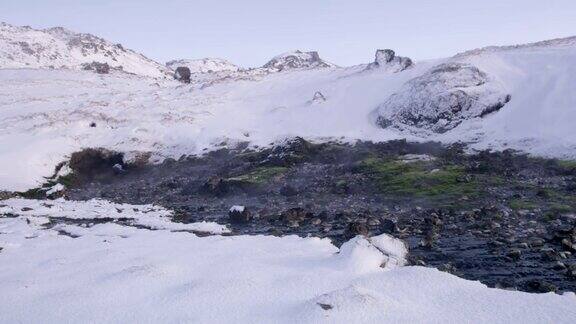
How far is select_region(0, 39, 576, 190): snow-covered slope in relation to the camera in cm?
3169

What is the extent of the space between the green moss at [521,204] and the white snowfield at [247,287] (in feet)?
27.6

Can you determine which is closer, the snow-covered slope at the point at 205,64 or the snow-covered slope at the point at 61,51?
the snow-covered slope at the point at 61,51

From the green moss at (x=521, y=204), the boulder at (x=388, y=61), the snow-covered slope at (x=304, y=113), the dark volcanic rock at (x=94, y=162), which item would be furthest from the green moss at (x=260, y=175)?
the boulder at (x=388, y=61)

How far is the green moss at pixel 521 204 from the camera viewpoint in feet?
61.8

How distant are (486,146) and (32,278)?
1053 inches

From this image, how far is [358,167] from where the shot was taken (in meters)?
28.5

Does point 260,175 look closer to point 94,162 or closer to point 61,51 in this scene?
point 94,162

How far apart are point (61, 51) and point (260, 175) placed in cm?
12175

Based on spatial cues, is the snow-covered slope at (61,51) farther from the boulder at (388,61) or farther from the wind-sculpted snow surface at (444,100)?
the wind-sculpted snow surface at (444,100)

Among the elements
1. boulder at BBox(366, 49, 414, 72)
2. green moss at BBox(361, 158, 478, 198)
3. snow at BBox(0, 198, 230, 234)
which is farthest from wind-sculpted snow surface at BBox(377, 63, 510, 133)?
snow at BBox(0, 198, 230, 234)

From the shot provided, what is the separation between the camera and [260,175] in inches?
1161

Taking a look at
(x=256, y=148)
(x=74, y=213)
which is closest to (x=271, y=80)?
(x=256, y=148)

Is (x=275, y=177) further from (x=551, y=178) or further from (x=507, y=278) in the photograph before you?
(x=507, y=278)

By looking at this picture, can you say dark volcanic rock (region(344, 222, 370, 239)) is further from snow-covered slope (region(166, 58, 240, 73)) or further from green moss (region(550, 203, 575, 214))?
snow-covered slope (region(166, 58, 240, 73))
